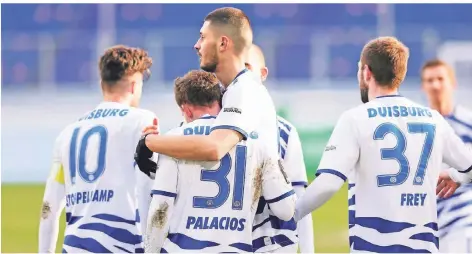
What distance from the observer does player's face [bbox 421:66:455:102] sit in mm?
7312

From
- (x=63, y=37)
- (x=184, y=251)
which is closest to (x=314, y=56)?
(x=63, y=37)

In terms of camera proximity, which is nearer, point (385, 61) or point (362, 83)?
point (385, 61)

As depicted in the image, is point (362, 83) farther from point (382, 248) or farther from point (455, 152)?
point (382, 248)

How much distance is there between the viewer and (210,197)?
4.90 m

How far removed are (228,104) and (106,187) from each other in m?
1.25

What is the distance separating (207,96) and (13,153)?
13866 mm

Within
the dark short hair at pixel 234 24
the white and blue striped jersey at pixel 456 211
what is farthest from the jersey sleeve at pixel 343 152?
the white and blue striped jersey at pixel 456 211

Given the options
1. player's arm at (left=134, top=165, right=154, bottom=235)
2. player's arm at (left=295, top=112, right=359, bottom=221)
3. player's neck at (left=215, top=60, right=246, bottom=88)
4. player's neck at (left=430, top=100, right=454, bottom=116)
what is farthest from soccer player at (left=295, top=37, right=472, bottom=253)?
player's neck at (left=430, top=100, right=454, bottom=116)

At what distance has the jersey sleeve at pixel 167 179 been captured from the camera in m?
4.88

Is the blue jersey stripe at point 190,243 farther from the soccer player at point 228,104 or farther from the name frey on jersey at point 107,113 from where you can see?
the name frey on jersey at point 107,113

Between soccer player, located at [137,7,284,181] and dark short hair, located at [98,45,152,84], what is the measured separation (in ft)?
3.44

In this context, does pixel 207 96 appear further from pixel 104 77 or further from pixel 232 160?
pixel 104 77

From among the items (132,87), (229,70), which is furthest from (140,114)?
(229,70)

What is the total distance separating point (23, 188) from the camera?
59.4 feet
